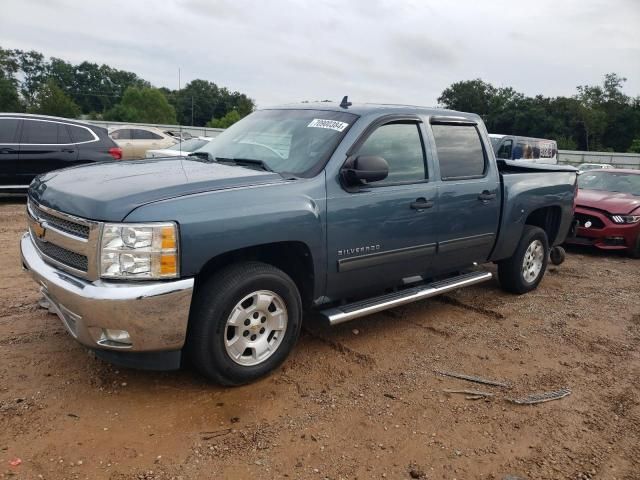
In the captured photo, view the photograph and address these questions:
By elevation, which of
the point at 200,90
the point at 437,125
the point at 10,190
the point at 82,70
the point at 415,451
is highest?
the point at 82,70

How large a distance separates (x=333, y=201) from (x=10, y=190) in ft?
26.4

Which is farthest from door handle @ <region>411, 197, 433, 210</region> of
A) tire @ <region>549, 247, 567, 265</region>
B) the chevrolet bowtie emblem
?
tire @ <region>549, 247, 567, 265</region>

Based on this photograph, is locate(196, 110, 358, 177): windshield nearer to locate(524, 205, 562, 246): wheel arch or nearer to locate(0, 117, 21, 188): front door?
locate(524, 205, 562, 246): wheel arch

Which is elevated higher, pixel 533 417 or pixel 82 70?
pixel 82 70

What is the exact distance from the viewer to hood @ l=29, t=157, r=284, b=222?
2836mm

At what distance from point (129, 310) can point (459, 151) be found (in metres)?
3.24

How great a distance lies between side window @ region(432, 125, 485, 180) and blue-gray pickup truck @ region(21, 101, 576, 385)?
18 mm

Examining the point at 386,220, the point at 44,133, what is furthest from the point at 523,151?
the point at 386,220

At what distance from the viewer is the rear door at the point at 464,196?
4.42 metres

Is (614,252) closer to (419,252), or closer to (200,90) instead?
(419,252)

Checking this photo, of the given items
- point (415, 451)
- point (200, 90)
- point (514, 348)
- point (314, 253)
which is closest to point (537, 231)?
point (514, 348)

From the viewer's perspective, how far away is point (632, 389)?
12.0ft

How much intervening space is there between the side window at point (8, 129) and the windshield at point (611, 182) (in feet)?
33.8

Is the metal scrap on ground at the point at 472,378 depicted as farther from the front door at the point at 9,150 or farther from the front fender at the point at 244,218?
the front door at the point at 9,150
